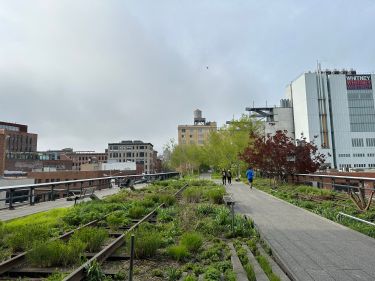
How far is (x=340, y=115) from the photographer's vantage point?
9719cm

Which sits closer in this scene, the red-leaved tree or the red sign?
the red-leaved tree

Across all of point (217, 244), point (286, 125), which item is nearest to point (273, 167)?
point (217, 244)

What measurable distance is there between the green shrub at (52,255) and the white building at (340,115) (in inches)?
3731

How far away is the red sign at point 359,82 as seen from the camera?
99.0 m

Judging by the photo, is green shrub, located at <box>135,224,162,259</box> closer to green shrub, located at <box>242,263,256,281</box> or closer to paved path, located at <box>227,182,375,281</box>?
green shrub, located at <box>242,263,256,281</box>

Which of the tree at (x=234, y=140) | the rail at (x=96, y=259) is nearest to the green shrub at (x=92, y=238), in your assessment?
the rail at (x=96, y=259)

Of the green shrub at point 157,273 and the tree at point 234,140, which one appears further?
the tree at point 234,140

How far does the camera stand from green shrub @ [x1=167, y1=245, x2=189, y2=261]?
6.46 m

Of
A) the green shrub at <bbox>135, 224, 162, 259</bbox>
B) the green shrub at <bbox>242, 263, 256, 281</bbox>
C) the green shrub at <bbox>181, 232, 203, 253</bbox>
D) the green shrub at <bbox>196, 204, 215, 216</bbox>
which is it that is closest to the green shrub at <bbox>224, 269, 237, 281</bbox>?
the green shrub at <bbox>242, 263, 256, 281</bbox>

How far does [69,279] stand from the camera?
4680 mm

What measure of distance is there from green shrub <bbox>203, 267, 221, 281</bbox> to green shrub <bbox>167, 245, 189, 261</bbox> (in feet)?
3.24

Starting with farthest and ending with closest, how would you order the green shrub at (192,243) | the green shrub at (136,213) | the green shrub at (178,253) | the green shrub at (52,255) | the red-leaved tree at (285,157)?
the red-leaved tree at (285,157)
the green shrub at (136,213)
the green shrub at (192,243)
the green shrub at (178,253)
the green shrub at (52,255)

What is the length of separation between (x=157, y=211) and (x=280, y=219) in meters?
4.78

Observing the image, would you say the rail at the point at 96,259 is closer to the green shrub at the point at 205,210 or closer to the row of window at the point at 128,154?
the green shrub at the point at 205,210
